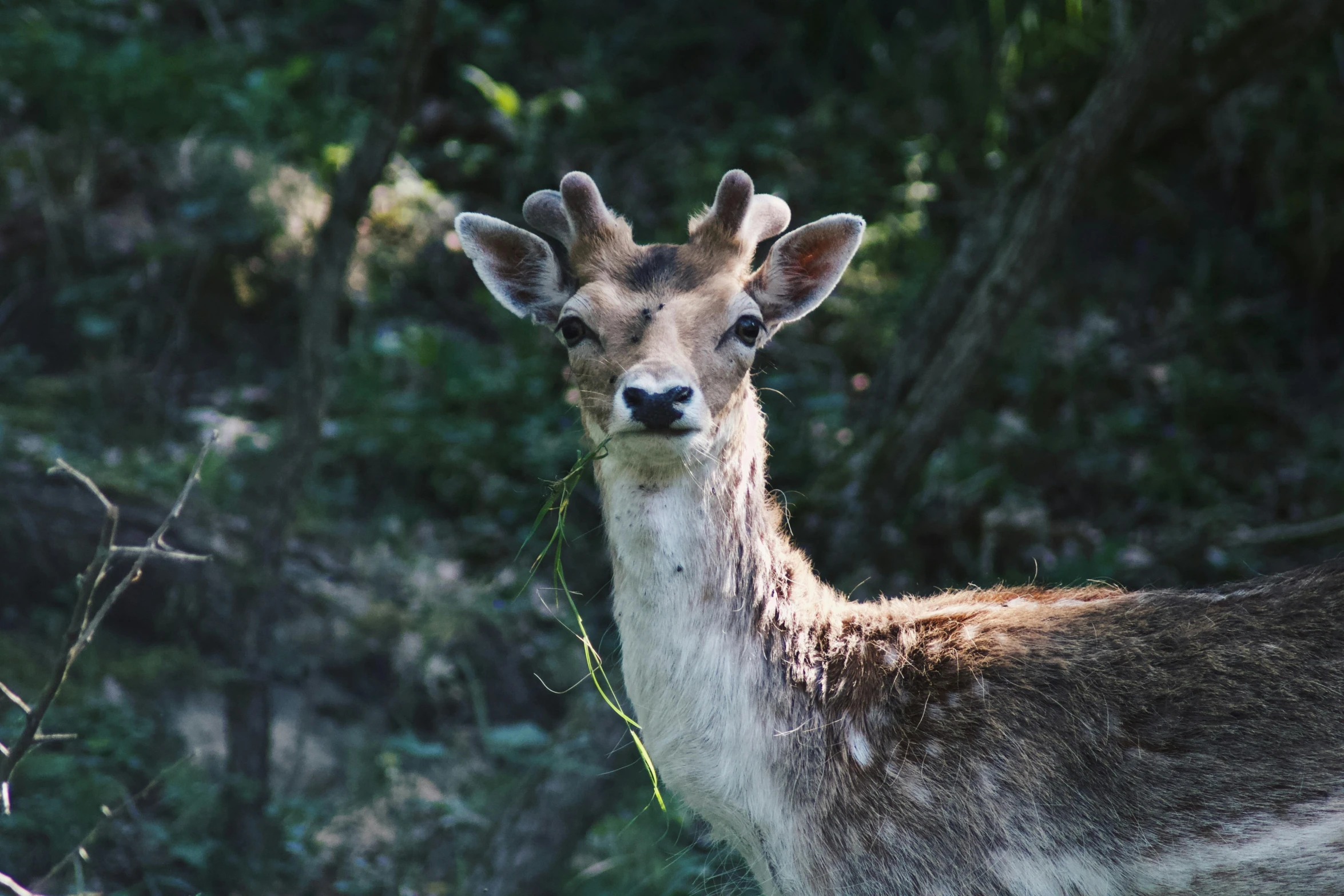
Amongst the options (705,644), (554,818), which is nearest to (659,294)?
(705,644)

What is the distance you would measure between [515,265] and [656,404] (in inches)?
45.1

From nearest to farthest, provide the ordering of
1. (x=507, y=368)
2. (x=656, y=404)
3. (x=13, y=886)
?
(x=13, y=886)
(x=656, y=404)
(x=507, y=368)

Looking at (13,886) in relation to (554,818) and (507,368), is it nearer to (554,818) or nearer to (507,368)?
(554,818)

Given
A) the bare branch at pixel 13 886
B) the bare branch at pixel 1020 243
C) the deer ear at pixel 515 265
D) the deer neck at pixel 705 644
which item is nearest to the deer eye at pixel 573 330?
the deer ear at pixel 515 265

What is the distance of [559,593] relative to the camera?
7340mm

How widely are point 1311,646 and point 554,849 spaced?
130 inches

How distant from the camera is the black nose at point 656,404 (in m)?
3.32

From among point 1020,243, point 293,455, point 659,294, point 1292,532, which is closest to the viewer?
point 659,294

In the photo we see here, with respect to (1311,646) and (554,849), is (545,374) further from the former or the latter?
(1311,646)

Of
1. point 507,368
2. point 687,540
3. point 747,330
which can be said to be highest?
point 747,330

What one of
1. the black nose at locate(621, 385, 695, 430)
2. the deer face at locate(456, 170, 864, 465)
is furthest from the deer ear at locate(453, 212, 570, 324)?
the black nose at locate(621, 385, 695, 430)

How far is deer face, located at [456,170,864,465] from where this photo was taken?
11.3ft

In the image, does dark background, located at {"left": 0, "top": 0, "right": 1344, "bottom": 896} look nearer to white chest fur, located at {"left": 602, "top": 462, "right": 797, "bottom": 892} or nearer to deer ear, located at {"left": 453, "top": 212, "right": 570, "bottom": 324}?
white chest fur, located at {"left": 602, "top": 462, "right": 797, "bottom": 892}

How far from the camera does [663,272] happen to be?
3898 mm
